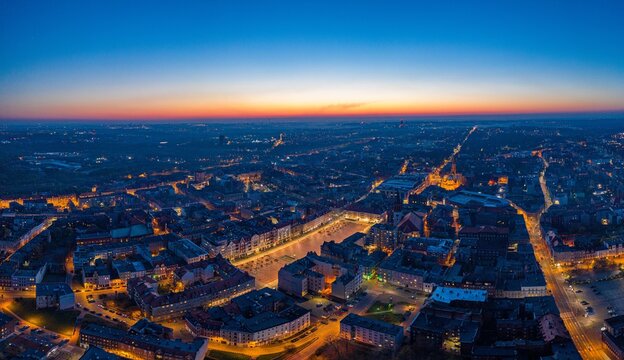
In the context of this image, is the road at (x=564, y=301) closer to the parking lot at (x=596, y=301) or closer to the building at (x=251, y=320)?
the parking lot at (x=596, y=301)

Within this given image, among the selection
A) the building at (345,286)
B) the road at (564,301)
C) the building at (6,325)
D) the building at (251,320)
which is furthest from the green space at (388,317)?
the building at (6,325)

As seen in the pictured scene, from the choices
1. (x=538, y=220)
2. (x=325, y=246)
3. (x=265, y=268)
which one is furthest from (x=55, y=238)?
(x=538, y=220)

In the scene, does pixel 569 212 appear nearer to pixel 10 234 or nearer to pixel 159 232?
pixel 159 232

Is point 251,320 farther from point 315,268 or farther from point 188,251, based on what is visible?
point 188,251

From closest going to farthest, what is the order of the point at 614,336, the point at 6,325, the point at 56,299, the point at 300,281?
the point at 614,336
the point at 6,325
the point at 56,299
the point at 300,281

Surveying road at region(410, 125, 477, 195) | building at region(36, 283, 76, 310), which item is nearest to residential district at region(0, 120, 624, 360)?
building at region(36, 283, 76, 310)

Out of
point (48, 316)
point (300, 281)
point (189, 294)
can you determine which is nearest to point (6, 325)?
point (48, 316)

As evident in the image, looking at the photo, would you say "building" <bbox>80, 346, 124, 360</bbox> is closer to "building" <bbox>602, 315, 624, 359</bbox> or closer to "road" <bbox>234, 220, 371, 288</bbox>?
"road" <bbox>234, 220, 371, 288</bbox>
